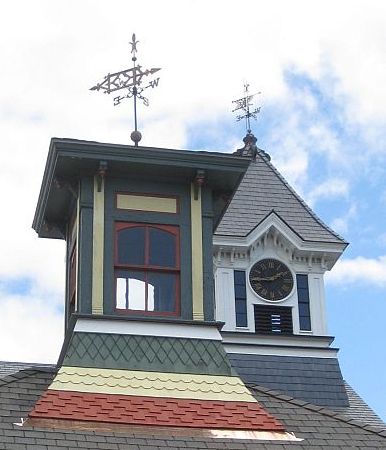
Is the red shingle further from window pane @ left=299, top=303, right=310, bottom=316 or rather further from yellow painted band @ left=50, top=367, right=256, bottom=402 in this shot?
window pane @ left=299, top=303, right=310, bottom=316

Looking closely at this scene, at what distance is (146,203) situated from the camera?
18141 mm

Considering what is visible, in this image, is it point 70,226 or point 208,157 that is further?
point 70,226

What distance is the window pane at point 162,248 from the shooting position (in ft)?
59.0

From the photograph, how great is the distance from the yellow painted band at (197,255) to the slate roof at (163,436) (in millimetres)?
1477

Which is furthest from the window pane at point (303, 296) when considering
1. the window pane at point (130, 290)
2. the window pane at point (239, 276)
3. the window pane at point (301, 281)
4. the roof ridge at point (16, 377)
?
the roof ridge at point (16, 377)

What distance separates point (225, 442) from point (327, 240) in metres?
16.1

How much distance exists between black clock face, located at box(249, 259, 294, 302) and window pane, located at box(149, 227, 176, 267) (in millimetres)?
13071

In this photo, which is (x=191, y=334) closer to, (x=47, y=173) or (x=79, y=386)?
(x=79, y=386)

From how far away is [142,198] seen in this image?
18.2 metres

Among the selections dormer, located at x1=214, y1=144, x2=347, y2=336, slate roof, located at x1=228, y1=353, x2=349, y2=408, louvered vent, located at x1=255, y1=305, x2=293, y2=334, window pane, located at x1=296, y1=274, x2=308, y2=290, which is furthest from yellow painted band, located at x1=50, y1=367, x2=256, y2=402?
window pane, located at x1=296, y1=274, x2=308, y2=290

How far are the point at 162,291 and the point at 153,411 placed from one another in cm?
215

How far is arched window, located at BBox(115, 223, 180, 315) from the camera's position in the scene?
17.6m

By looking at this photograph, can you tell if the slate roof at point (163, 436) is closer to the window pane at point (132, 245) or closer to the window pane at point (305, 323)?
the window pane at point (132, 245)

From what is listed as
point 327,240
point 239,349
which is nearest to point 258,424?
point 239,349
